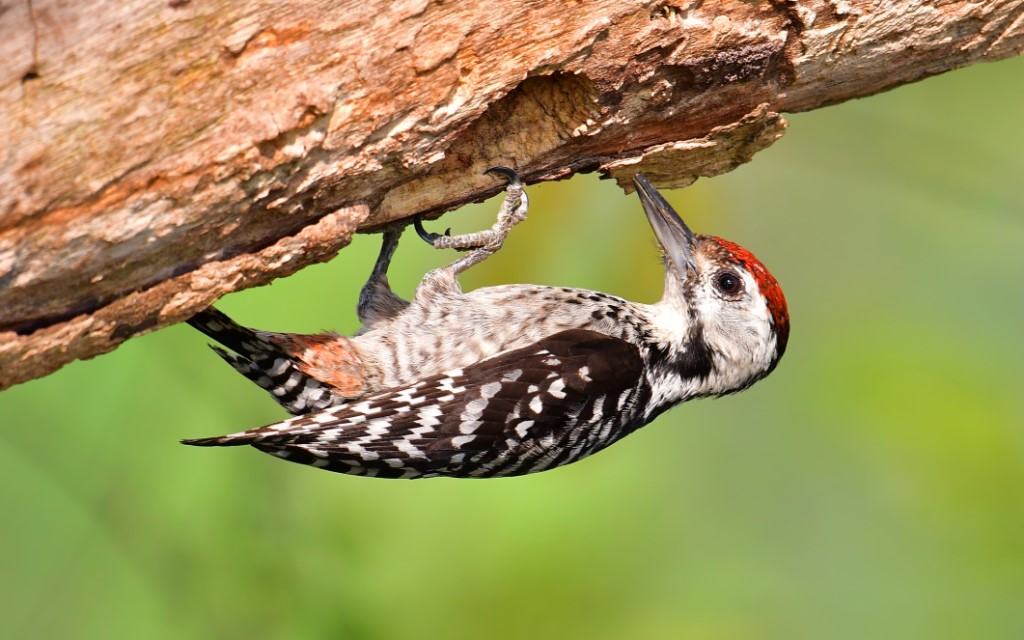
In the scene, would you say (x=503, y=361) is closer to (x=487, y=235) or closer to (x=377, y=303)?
(x=487, y=235)

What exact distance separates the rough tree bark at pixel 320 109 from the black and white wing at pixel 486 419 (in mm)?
729

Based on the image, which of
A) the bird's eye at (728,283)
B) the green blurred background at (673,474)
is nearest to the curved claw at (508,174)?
the bird's eye at (728,283)

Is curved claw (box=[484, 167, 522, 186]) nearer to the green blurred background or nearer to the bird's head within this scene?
the bird's head

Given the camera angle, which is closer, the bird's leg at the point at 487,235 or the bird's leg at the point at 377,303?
the bird's leg at the point at 487,235

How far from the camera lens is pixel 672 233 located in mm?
4434

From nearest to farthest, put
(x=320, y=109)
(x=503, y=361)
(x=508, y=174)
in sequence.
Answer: (x=320, y=109)
(x=508, y=174)
(x=503, y=361)

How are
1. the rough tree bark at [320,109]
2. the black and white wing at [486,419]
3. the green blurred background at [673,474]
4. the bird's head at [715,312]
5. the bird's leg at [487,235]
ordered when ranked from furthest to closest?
the green blurred background at [673,474], the bird's head at [715,312], the bird's leg at [487,235], the black and white wing at [486,419], the rough tree bark at [320,109]

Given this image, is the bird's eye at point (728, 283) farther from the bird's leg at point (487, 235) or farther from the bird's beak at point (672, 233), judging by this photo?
the bird's leg at point (487, 235)

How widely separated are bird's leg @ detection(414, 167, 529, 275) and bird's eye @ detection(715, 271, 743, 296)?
3.45 feet

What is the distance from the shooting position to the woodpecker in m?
3.67

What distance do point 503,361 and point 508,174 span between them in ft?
2.64

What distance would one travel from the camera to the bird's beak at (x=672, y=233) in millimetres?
4355

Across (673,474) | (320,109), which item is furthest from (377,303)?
(673,474)

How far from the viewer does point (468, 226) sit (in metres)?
5.73
